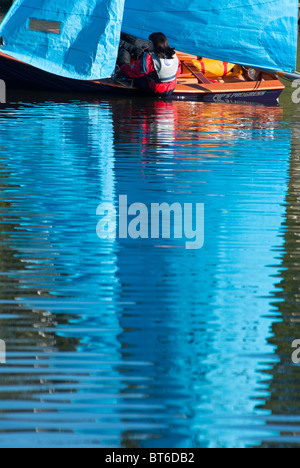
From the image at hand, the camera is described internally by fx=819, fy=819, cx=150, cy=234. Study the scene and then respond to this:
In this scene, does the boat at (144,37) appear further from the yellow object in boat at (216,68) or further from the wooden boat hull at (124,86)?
the yellow object in boat at (216,68)

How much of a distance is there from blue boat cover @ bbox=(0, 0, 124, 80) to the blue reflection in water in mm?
4589

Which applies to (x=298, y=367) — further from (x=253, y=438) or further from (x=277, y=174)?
(x=277, y=174)

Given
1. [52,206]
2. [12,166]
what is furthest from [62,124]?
[52,206]

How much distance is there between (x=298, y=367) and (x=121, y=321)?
4.15 ft

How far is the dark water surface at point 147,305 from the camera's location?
4461 mm

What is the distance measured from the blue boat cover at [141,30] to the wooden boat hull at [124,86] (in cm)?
32

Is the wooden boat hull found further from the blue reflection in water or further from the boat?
the blue reflection in water

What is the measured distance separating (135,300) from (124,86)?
11071 millimetres

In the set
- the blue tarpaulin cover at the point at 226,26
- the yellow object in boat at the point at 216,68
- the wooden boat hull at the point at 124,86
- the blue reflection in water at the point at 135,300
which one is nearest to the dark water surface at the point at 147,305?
the blue reflection in water at the point at 135,300

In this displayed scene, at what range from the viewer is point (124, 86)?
654 inches

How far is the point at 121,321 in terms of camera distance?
18.7 ft

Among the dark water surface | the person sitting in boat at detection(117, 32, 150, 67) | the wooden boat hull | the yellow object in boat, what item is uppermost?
the person sitting in boat at detection(117, 32, 150, 67)

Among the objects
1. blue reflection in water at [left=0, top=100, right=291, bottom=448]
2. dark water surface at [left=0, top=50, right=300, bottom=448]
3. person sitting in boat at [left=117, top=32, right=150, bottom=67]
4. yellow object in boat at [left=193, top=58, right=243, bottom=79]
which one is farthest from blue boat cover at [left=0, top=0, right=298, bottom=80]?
dark water surface at [left=0, top=50, right=300, bottom=448]

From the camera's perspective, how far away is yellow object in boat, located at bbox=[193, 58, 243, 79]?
59.4 ft
